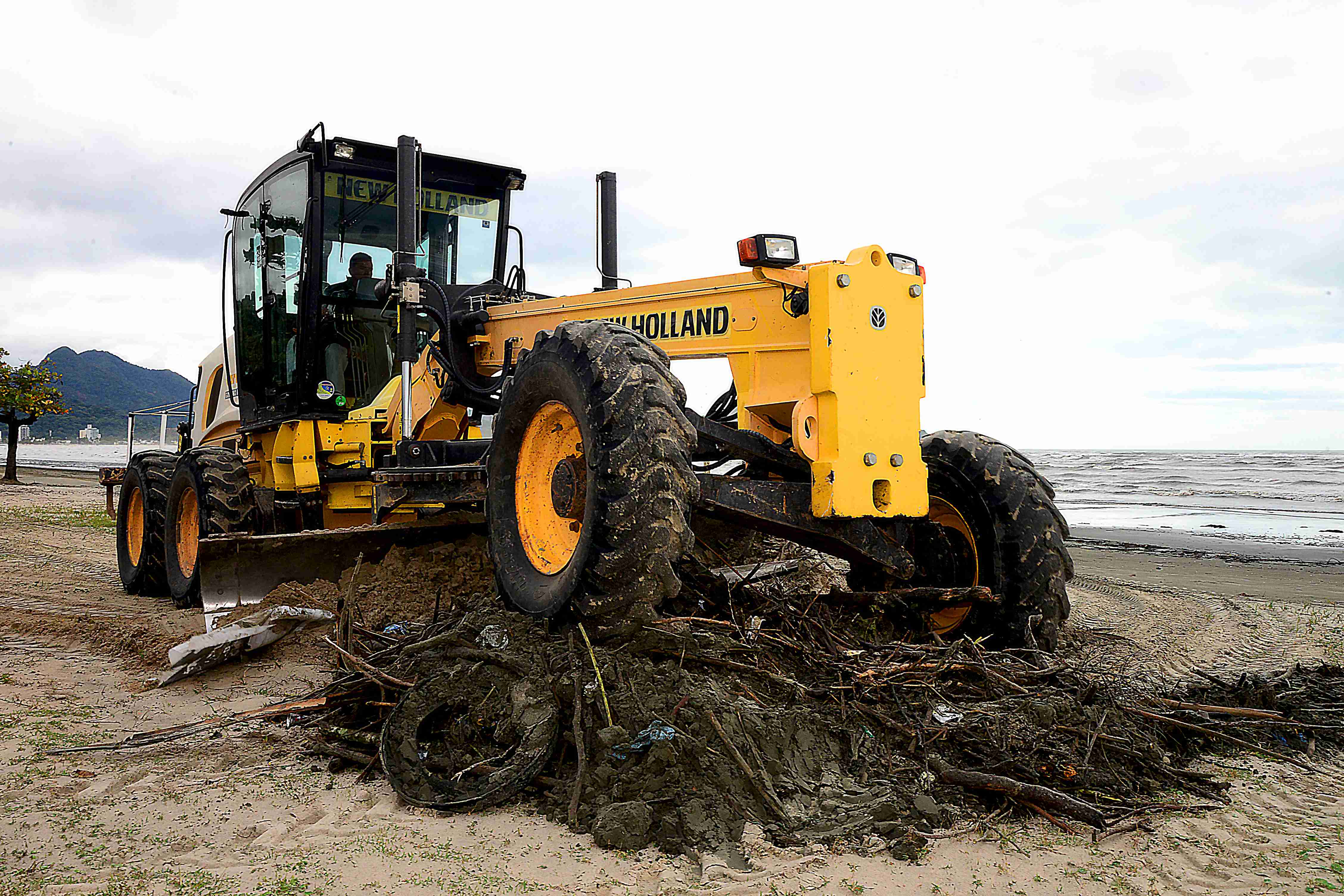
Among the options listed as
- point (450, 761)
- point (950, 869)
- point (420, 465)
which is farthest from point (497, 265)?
point (950, 869)

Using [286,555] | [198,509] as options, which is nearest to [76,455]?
[198,509]

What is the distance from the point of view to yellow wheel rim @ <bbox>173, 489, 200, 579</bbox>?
740cm

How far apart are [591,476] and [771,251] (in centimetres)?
134

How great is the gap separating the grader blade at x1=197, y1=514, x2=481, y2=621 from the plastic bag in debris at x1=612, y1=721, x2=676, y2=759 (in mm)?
3298

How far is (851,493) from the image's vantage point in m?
4.05

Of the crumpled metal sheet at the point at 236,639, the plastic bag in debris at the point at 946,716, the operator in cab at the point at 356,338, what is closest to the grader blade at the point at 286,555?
the crumpled metal sheet at the point at 236,639

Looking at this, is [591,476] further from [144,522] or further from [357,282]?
[144,522]

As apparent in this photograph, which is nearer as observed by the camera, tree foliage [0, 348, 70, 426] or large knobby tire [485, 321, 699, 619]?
large knobby tire [485, 321, 699, 619]

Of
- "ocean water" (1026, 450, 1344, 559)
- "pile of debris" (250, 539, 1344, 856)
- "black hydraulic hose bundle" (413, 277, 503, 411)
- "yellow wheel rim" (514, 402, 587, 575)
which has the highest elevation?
"black hydraulic hose bundle" (413, 277, 503, 411)

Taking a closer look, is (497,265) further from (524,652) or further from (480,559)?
(524,652)

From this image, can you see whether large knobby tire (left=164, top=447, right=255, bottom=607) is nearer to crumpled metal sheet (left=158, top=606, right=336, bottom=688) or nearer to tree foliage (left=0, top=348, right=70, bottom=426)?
crumpled metal sheet (left=158, top=606, right=336, bottom=688)

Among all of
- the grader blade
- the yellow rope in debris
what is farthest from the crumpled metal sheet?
the yellow rope in debris

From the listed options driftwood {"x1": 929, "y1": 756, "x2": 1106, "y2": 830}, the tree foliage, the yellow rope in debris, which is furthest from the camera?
the tree foliage

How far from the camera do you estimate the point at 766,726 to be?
3330mm
